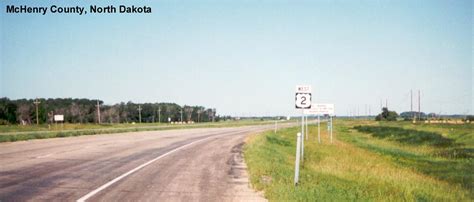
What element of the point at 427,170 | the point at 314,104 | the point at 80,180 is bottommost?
the point at 427,170

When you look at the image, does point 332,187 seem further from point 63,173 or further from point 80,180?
point 63,173

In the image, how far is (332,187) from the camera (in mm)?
11492

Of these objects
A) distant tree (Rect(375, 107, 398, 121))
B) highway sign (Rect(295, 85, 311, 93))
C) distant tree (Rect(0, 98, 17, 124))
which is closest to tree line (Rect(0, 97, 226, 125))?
distant tree (Rect(0, 98, 17, 124))

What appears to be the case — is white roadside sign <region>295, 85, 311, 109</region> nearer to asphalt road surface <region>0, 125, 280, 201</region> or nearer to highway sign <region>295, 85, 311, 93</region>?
highway sign <region>295, 85, 311, 93</region>

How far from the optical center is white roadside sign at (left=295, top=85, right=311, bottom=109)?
46.5ft

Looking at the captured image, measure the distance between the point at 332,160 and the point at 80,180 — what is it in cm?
1307

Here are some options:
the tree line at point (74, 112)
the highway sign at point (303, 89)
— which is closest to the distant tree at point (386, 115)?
the tree line at point (74, 112)

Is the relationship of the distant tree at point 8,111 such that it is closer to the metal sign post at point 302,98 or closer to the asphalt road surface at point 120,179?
the asphalt road surface at point 120,179

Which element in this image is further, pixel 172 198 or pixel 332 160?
pixel 332 160

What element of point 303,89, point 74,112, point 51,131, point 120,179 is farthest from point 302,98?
point 74,112

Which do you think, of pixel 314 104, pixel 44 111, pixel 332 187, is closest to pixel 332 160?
pixel 314 104

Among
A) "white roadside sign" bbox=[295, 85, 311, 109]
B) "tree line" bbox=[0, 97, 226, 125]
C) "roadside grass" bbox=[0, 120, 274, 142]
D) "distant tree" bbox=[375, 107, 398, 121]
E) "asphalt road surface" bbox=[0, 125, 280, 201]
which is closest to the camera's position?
"asphalt road surface" bbox=[0, 125, 280, 201]

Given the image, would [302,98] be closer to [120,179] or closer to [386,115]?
[120,179]

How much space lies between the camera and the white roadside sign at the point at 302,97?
14.2m
